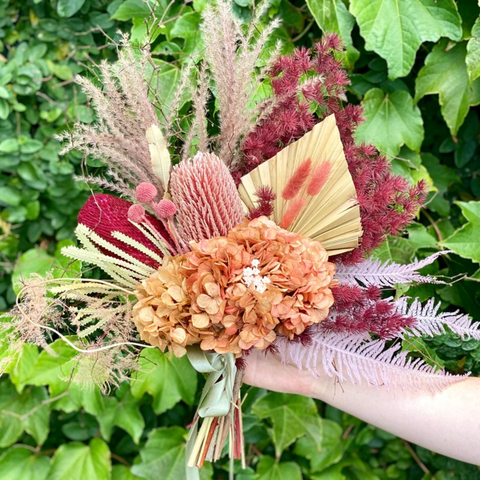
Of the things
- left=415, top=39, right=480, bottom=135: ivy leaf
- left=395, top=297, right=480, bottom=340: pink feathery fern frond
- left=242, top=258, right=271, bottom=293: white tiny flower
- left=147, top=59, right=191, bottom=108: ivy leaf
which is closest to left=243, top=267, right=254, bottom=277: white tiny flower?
left=242, top=258, right=271, bottom=293: white tiny flower

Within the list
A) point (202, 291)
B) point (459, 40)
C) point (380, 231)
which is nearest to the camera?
point (202, 291)

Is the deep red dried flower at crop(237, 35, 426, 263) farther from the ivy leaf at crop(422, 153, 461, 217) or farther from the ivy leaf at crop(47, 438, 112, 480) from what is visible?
the ivy leaf at crop(47, 438, 112, 480)

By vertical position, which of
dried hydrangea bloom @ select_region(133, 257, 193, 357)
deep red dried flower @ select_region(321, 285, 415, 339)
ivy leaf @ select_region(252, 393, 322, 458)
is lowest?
ivy leaf @ select_region(252, 393, 322, 458)

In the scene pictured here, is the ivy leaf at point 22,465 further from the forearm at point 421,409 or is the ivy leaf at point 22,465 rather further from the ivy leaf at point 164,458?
the forearm at point 421,409

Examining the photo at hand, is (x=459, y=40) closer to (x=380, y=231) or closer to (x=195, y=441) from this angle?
(x=380, y=231)

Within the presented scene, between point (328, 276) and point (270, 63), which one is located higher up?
point (270, 63)

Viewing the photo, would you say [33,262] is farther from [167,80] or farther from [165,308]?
[165,308]

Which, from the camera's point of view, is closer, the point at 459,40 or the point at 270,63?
the point at 270,63

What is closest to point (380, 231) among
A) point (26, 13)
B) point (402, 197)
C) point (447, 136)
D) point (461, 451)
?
point (402, 197)
